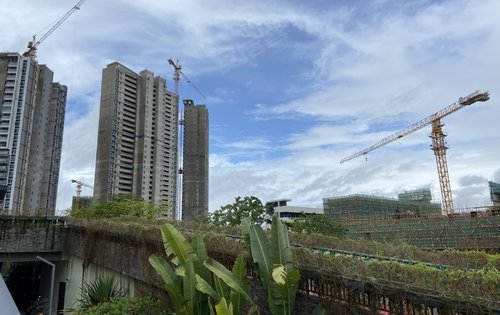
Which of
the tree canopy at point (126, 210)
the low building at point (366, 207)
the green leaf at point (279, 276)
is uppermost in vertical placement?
the low building at point (366, 207)

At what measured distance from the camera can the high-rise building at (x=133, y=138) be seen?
5441 cm

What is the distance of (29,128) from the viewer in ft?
164

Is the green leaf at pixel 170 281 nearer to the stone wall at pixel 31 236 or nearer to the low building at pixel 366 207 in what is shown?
the stone wall at pixel 31 236

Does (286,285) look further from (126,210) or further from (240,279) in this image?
(126,210)

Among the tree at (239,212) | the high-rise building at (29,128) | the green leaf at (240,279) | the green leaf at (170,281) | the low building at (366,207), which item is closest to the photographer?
the green leaf at (240,279)

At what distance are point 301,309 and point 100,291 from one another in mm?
6125

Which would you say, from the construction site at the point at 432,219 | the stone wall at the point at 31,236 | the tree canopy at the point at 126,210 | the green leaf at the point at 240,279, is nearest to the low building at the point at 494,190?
the construction site at the point at 432,219

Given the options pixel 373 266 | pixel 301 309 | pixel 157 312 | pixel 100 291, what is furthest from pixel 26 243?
pixel 373 266

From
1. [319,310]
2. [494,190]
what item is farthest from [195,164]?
[319,310]

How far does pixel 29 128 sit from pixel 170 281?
176ft

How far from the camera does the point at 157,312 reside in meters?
7.11

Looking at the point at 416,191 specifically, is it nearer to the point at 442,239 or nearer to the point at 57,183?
the point at 442,239

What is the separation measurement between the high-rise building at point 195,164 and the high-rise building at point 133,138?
333 cm

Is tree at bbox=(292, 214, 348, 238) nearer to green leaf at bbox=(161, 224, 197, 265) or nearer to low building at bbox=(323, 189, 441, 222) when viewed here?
green leaf at bbox=(161, 224, 197, 265)
